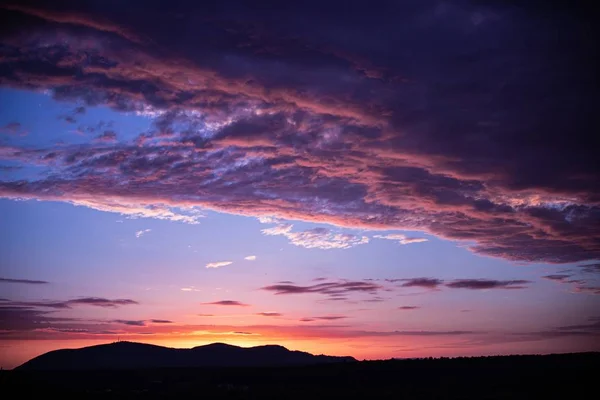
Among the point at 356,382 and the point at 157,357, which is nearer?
the point at 356,382

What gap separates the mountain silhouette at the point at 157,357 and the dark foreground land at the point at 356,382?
2780 inches

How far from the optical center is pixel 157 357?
16650cm

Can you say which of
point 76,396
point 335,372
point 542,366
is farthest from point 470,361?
point 76,396

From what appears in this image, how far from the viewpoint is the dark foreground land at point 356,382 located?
4844cm

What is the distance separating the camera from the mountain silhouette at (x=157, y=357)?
15062cm

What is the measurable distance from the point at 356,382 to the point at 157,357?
Answer: 119414 mm

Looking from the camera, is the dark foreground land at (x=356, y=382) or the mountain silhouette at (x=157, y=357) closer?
the dark foreground land at (x=356, y=382)

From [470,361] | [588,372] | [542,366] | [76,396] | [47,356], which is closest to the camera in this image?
[76,396]

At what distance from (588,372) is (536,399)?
21.3m

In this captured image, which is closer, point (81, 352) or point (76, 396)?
point (76, 396)

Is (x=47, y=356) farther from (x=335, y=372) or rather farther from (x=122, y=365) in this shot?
(x=335, y=372)

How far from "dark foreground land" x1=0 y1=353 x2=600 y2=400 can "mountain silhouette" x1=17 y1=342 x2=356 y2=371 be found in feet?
232

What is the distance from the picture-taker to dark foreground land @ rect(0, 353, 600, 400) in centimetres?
4844

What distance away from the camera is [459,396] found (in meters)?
48.2
